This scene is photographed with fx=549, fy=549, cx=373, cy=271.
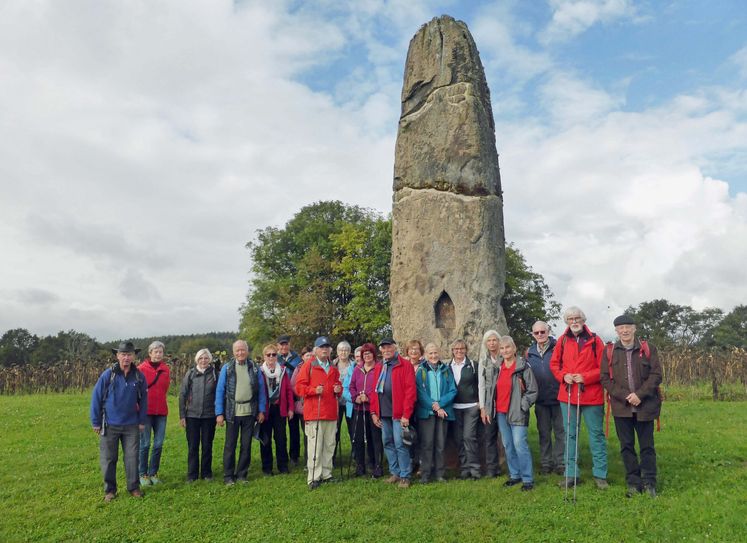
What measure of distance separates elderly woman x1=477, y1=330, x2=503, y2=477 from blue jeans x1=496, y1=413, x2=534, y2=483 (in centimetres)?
21

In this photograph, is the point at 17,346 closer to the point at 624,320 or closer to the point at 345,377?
the point at 345,377

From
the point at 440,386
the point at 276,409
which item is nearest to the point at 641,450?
the point at 440,386

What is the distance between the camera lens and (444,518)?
639 centimetres

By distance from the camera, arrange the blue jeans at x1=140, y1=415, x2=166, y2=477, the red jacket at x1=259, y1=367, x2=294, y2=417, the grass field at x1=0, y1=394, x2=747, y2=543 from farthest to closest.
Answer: the red jacket at x1=259, y1=367, x2=294, y2=417, the blue jeans at x1=140, y1=415, x2=166, y2=477, the grass field at x1=0, y1=394, x2=747, y2=543

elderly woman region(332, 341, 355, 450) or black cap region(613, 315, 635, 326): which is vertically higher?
black cap region(613, 315, 635, 326)

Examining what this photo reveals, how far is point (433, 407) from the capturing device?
7898mm

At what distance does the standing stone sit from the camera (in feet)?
29.8

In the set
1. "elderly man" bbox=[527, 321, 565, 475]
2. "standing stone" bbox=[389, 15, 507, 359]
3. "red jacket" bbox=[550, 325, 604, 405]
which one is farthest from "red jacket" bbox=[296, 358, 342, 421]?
"red jacket" bbox=[550, 325, 604, 405]

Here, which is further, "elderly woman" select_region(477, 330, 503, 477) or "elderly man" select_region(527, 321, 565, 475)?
"elderly man" select_region(527, 321, 565, 475)

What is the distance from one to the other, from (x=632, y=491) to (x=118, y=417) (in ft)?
22.2

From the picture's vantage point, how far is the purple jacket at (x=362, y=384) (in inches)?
325

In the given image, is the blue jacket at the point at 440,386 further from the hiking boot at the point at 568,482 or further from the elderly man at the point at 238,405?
the elderly man at the point at 238,405

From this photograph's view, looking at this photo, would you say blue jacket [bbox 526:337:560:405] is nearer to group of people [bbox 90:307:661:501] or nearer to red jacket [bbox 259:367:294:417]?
group of people [bbox 90:307:661:501]

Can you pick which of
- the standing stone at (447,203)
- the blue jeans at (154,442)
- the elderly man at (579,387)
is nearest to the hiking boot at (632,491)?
the elderly man at (579,387)
